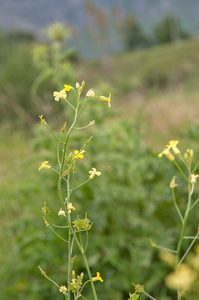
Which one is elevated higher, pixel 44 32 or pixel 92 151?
pixel 44 32

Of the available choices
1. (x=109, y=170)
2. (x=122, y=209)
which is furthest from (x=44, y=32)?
(x=122, y=209)

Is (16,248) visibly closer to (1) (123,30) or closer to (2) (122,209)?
(2) (122,209)

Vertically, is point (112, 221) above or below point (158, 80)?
below

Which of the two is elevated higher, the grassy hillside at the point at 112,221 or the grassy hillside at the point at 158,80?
the grassy hillside at the point at 158,80

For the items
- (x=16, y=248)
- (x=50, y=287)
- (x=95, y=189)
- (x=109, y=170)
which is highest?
(x=109, y=170)

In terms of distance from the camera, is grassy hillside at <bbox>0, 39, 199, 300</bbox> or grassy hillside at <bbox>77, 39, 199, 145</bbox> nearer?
grassy hillside at <bbox>0, 39, 199, 300</bbox>

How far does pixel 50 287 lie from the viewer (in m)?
1.58

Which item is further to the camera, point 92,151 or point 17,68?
point 17,68

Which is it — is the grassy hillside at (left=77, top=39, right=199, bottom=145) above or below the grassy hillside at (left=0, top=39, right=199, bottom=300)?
above

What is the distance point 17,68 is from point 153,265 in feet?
19.0

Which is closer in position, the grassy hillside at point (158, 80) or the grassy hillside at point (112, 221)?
the grassy hillside at point (112, 221)

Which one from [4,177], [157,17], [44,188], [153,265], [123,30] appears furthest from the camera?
[157,17]

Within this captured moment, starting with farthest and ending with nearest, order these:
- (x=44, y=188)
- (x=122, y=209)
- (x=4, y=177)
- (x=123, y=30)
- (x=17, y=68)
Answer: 1. (x=123, y=30)
2. (x=17, y=68)
3. (x=4, y=177)
4. (x=44, y=188)
5. (x=122, y=209)

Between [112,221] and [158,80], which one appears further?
[158,80]
